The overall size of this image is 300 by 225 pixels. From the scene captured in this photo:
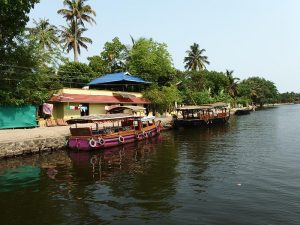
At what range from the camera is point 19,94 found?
107ft

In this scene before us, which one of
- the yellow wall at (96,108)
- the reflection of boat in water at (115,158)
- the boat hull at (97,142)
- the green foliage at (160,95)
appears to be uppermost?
the green foliage at (160,95)

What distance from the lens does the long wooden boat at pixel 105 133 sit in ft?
89.7

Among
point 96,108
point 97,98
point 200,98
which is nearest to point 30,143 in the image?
point 96,108

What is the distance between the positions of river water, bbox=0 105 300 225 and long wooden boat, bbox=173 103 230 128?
20171mm

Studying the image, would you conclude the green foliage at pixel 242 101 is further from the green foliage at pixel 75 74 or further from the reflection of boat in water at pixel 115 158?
the reflection of boat in water at pixel 115 158

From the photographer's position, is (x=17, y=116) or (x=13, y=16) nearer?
(x=13, y=16)

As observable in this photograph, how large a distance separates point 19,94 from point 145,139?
519 inches

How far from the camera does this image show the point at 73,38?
54469 mm

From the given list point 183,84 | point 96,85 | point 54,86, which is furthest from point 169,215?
point 183,84

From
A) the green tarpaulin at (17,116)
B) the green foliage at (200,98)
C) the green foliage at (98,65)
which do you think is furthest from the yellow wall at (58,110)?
the green foliage at (200,98)

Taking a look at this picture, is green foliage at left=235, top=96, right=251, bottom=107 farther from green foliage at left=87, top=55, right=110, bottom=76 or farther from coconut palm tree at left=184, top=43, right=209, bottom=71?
green foliage at left=87, top=55, right=110, bottom=76

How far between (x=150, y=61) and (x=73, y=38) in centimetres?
1303

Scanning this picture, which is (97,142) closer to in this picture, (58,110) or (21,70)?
(21,70)

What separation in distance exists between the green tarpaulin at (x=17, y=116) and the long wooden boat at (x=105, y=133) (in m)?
6.82
